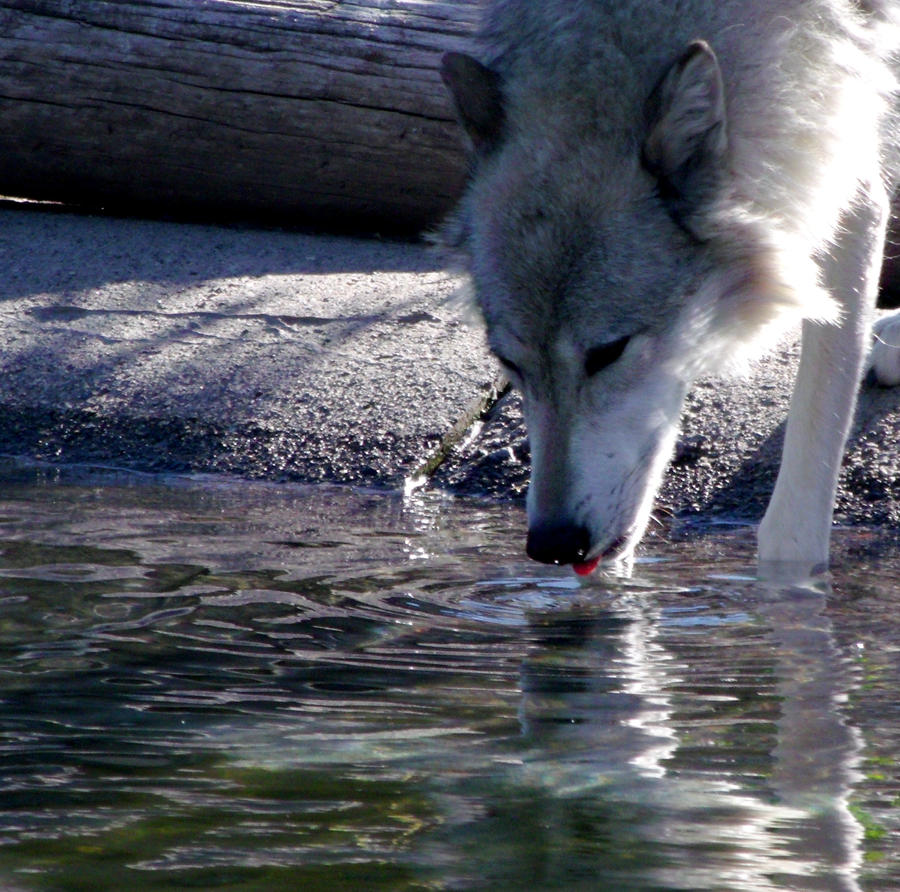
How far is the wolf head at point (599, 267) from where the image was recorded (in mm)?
3309

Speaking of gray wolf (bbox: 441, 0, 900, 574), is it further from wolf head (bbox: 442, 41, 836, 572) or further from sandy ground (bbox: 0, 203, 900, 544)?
sandy ground (bbox: 0, 203, 900, 544)

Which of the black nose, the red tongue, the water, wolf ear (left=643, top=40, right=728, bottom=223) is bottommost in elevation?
the water

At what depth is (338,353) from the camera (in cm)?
555

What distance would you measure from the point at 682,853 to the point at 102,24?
5.78 metres

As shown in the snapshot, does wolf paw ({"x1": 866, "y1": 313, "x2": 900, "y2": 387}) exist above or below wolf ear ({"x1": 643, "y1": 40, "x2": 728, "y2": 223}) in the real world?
below

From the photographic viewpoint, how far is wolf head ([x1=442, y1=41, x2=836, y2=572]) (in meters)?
3.31

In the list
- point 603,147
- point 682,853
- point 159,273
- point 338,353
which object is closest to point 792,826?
point 682,853

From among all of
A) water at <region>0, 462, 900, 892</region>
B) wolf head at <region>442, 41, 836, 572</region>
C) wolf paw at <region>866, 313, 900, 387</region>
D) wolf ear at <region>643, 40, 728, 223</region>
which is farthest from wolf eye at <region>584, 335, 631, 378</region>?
wolf paw at <region>866, 313, 900, 387</region>

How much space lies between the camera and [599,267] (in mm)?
3307

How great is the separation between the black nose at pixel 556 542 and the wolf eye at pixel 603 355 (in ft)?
1.28

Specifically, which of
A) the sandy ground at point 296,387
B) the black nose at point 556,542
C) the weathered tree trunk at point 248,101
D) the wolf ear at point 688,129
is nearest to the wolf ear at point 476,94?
the wolf ear at point 688,129

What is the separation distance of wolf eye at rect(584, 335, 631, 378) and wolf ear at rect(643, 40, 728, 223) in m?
0.34

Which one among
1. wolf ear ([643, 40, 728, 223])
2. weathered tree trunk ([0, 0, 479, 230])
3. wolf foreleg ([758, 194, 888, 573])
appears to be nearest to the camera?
wolf ear ([643, 40, 728, 223])

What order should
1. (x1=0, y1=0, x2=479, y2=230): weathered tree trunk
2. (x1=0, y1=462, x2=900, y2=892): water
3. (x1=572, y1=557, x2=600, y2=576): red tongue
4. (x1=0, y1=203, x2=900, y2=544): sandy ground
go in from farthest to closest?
(x1=0, y1=0, x2=479, y2=230): weathered tree trunk < (x1=0, y1=203, x2=900, y2=544): sandy ground < (x1=572, y1=557, x2=600, y2=576): red tongue < (x1=0, y1=462, x2=900, y2=892): water
